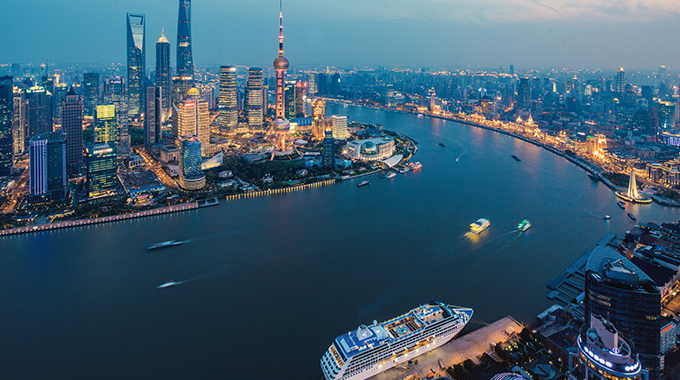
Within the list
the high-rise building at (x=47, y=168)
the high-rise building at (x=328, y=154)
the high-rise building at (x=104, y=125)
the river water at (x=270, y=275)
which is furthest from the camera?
the high-rise building at (x=328, y=154)

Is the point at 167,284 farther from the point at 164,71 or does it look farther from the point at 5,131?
the point at 164,71

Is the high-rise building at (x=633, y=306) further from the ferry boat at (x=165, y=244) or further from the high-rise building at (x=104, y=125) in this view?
the high-rise building at (x=104, y=125)

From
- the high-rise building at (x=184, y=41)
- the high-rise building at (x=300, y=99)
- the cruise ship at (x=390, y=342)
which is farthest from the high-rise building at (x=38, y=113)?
the cruise ship at (x=390, y=342)

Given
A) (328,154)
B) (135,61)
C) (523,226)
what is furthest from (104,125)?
(523,226)

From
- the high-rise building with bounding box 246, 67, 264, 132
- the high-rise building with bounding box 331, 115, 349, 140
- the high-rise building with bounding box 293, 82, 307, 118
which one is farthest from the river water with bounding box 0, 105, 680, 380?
the high-rise building with bounding box 293, 82, 307, 118

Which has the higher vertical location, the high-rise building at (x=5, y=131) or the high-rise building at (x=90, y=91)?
the high-rise building at (x=90, y=91)
